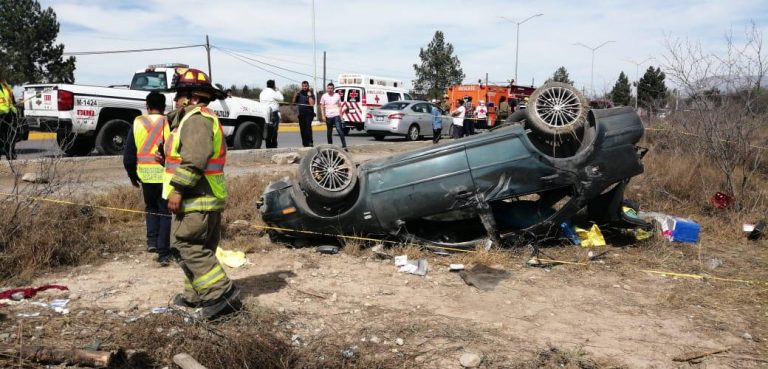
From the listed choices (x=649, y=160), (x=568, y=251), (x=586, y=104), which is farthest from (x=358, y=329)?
(x=649, y=160)

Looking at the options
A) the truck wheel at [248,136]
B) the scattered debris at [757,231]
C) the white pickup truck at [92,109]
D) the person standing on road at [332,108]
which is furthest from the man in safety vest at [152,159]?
the person standing on road at [332,108]

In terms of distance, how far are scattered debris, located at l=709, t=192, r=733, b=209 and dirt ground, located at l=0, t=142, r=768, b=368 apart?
66.7 inches

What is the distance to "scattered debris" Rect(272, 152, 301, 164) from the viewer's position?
1082 centimetres

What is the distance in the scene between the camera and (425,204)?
5176mm

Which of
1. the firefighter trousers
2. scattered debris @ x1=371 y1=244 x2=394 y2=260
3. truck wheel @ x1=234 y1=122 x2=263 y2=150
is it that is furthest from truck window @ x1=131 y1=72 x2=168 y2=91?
the firefighter trousers

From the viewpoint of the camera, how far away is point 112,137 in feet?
33.1

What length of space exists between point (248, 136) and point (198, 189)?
879 centimetres

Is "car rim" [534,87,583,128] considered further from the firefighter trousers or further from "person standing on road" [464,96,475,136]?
"person standing on road" [464,96,475,136]

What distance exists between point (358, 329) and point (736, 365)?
229 cm

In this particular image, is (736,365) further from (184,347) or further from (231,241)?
(231,241)

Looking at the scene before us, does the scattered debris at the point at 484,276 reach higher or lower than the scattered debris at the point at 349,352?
higher

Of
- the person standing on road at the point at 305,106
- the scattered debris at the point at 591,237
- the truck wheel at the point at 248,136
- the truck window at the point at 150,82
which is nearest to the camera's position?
the scattered debris at the point at 591,237

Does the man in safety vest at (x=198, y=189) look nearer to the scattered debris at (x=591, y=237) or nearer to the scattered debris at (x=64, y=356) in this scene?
the scattered debris at (x=64, y=356)

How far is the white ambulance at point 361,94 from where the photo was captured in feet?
68.9
